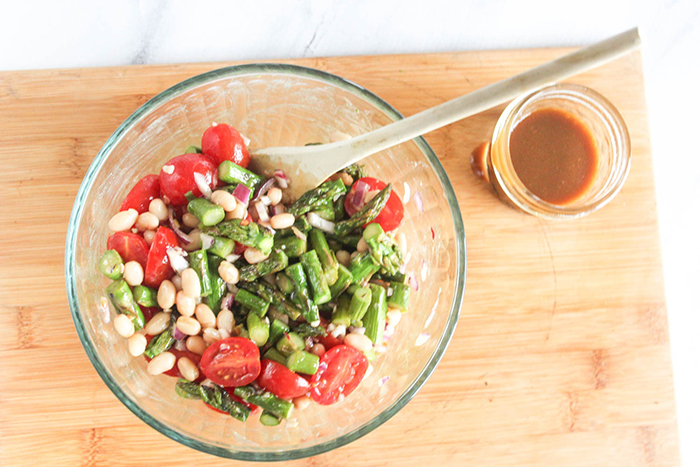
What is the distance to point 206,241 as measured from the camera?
185 centimetres

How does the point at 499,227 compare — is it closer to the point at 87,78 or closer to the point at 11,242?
the point at 87,78

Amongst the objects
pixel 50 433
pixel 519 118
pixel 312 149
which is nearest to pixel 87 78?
pixel 312 149

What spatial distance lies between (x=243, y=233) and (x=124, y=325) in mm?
495

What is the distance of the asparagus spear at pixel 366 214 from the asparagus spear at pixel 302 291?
23 cm

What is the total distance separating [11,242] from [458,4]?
7.08ft

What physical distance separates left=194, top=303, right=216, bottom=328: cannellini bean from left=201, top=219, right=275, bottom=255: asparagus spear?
249 millimetres

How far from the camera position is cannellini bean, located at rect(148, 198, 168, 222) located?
6.09 ft

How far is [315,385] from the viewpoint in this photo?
6.06 feet

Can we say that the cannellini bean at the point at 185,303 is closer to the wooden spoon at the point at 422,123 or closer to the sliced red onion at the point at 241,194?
the sliced red onion at the point at 241,194

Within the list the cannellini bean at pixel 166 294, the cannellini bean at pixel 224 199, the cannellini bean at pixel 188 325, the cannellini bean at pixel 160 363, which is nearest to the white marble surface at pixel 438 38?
the cannellini bean at pixel 224 199

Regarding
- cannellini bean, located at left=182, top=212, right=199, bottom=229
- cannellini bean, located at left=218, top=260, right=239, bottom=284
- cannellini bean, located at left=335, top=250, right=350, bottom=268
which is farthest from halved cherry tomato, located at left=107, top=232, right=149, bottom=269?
cannellini bean, located at left=335, top=250, right=350, bottom=268

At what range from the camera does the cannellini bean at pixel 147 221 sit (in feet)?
6.03

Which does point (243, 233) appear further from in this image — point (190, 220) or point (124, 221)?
point (124, 221)

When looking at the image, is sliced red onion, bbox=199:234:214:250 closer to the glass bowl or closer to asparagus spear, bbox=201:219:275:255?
asparagus spear, bbox=201:219:275:255
